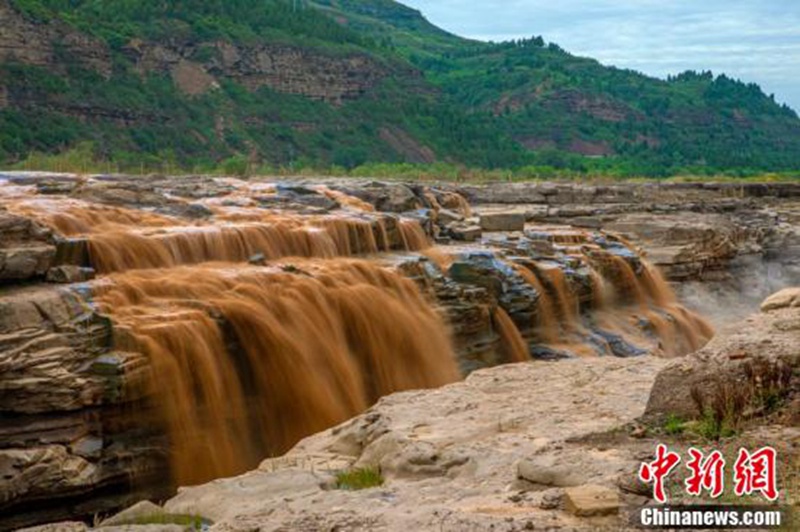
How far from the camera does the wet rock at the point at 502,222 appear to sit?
23.3 metres

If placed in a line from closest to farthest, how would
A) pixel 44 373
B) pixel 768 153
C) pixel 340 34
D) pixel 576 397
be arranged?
1. pixel 576 397
2. pixel 44 373
3. pixel 340 34
4. pixel 768 153

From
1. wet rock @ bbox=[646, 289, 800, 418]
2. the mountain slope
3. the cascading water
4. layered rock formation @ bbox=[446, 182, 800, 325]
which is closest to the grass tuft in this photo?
wet rock @ bbox=[646, 289, 800, 418]

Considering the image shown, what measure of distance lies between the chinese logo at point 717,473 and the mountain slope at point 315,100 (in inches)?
1448

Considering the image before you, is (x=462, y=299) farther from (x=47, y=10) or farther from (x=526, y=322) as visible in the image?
(x=47, y=10)

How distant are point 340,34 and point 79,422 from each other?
80213mm

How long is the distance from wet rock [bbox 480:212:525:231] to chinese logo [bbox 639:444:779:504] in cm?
1761

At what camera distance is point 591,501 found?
5.25 m

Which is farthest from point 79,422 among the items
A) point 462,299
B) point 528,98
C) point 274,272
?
point 528,98

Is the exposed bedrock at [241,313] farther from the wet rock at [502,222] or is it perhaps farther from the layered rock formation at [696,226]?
the layered rock formation at [696,226]

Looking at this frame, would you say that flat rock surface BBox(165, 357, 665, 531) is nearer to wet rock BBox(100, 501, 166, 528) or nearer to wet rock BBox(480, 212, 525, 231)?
wet rock BBox(100, 501, 166, 528)

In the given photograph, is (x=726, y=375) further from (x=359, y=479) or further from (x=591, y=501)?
(x=359, y=479)

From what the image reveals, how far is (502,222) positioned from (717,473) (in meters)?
18.2

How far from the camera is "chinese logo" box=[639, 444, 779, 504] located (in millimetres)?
5246

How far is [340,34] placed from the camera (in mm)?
87312
